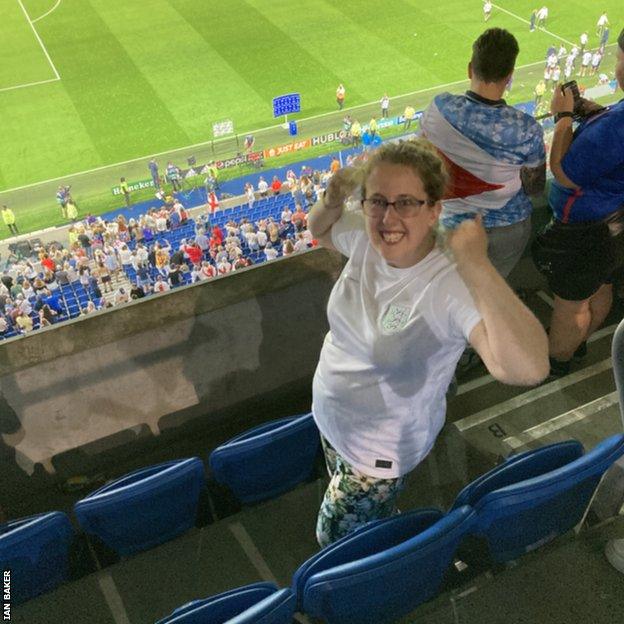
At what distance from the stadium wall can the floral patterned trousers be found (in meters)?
1.13

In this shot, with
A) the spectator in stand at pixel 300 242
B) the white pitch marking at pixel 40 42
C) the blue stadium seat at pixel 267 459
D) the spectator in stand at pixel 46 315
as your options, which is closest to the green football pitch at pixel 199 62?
the white pitch marking at pixel 40 42

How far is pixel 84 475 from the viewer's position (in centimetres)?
304

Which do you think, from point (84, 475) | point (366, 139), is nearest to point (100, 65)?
point (366, 139)

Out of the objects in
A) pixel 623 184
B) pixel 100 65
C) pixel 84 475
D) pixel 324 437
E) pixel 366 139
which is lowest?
pixel 366 139

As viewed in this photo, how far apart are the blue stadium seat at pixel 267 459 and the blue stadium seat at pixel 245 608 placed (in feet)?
1.96

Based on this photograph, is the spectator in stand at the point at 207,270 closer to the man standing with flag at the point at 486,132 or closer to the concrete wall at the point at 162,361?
the concrete wall at the point at 162,361

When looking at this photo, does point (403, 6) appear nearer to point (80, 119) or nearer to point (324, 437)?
point (80, 119)

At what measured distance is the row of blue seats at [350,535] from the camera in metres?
1.62

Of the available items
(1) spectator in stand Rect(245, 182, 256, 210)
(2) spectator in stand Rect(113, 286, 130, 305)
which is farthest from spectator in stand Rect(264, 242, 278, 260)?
(1) spectator in stand Rect(245, 182, 256, 210)

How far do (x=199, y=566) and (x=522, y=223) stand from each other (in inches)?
68.1

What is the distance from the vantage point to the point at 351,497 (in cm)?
190

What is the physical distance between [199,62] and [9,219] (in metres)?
10.1

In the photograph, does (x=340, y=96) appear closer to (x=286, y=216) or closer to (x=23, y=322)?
(x=286, y=216)

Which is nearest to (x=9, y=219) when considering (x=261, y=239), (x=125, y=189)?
(x=125, y=189)
